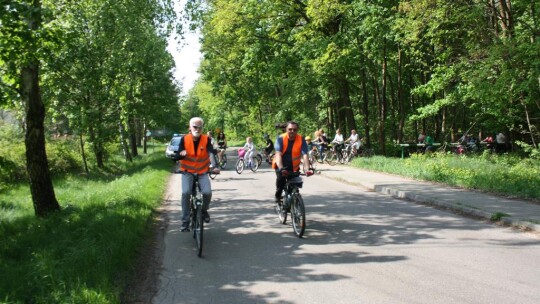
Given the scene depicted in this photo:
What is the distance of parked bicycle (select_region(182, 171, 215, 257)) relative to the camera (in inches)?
260

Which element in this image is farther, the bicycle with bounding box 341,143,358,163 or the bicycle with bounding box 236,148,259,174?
the bicycle with bounding box 341,143,358,163

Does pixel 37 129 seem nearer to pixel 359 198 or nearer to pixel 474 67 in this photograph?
pixel 359 198

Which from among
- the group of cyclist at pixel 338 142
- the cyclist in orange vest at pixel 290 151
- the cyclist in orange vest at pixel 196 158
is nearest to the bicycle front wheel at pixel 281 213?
the cyclist in orange vest at pixel 290 151

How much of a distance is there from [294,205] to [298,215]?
267mm

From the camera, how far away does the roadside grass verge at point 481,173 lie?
10.9 m

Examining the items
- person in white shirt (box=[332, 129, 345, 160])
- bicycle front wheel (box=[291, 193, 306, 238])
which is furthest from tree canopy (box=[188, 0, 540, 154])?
bicycle front wheel (box=[291, 193, 306, 238])

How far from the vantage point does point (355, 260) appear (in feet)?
19.8

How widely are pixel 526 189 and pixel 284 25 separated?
17.7 m

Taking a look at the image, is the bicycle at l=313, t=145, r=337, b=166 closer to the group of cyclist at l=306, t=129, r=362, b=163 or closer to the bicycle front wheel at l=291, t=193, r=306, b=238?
the group of cyclist at l=306, t=129, r=362, b=163

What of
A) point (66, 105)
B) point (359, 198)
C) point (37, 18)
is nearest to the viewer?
point (37, 18)

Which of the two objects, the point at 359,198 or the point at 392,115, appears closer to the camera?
the point at 359,198

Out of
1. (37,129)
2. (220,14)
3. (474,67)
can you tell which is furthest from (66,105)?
(474,67)

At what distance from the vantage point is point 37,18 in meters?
6.80

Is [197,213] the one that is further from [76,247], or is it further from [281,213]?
[281,213]
